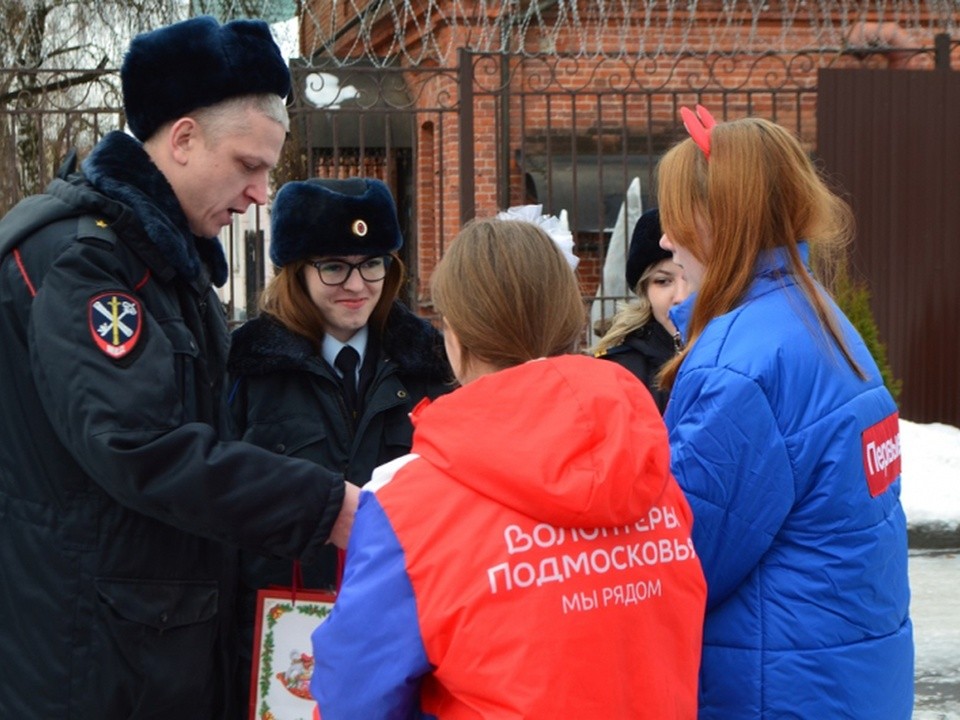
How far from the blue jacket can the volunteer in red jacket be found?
0.18 metres

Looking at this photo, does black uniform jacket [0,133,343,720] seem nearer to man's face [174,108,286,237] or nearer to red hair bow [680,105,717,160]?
man's face [174,108,286,237]

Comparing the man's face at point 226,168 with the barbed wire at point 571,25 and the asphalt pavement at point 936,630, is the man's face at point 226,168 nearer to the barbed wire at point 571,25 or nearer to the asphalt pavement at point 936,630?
the asphalt pavement at point 936,630

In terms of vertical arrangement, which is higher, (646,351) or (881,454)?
(881,454)

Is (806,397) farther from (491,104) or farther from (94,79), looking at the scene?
(491,104)

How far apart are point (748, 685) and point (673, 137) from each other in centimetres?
810

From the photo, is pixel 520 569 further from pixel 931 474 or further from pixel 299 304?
pixel 931 474

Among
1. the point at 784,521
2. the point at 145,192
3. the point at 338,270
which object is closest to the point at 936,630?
the point at 338,270

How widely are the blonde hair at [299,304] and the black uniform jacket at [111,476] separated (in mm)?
828

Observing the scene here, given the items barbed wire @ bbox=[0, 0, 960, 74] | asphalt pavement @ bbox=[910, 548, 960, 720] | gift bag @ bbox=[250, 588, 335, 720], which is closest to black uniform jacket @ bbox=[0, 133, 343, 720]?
gift bag @ bbox=[250, 588, 335, 720]

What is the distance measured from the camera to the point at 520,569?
1645 millimetres

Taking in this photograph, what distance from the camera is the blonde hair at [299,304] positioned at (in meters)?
3.09

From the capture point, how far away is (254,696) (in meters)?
2.50

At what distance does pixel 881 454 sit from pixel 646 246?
77.6 inches

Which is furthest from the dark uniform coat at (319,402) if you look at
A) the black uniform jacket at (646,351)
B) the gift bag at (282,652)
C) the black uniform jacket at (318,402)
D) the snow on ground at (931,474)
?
the snow on ground at (931,474)
